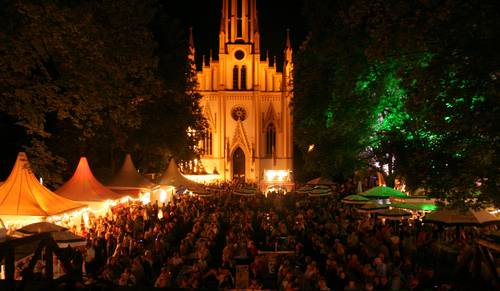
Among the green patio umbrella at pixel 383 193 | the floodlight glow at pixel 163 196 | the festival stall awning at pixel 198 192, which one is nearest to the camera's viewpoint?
the green patio umbrella at pixel 383 193

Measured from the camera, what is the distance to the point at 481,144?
28.4 feet

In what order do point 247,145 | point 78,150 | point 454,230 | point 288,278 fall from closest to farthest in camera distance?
1. point 288,278
2. point 454,230
3. point 78,150
4. point 247,145

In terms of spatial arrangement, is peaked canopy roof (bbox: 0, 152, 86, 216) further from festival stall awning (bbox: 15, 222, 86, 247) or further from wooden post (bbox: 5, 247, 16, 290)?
wooden post (bbox: 5, 247, 16, 290)

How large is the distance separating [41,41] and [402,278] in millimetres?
9178

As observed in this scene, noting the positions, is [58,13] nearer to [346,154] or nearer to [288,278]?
[288,278]

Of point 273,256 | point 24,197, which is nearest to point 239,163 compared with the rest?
point 24,197

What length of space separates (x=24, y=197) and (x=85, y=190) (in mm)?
3995

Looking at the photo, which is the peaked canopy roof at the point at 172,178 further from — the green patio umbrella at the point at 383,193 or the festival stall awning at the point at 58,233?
the festival stall awning at the point at 58,233

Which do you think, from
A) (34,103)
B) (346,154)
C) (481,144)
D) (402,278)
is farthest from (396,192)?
(34,103)

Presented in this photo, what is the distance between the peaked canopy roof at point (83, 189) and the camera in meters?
17.3

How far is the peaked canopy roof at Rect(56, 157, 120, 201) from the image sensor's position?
17297mm

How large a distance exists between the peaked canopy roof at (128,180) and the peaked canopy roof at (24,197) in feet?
26.5

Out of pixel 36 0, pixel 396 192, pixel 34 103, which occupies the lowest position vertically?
pixel 396 192

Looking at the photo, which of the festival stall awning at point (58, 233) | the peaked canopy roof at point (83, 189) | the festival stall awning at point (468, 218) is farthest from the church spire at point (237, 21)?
the festival stall awning at point (58, 233)
